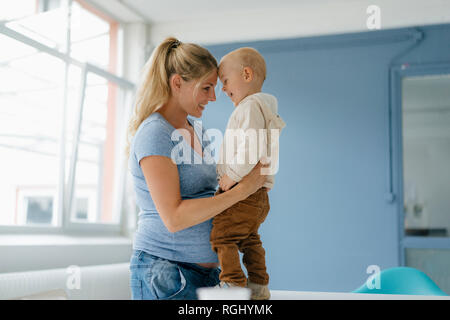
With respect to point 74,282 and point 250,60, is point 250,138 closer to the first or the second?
point 250,60

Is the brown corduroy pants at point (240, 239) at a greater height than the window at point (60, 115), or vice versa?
the window at point (60, 115)

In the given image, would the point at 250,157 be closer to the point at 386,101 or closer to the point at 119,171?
the point at 386,101

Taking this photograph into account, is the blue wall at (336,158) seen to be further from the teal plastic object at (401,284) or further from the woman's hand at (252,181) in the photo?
the woman's hand at (252,181)

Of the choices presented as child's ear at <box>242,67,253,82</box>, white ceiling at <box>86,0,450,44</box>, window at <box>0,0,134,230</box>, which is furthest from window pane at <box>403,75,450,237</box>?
child's ear at <box>242,67,253,82</box>

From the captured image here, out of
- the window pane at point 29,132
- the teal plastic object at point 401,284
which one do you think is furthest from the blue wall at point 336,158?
the window pane at point 29,132

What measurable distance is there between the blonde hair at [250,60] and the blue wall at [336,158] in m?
2.50

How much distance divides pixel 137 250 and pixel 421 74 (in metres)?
3.22

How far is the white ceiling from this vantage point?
3861mm

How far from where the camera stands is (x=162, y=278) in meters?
1.21

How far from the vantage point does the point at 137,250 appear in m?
1.26

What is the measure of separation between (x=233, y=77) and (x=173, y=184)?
1.53 ft

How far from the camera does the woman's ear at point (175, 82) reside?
4.37 feet

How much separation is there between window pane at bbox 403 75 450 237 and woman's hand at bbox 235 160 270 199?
2.70m
